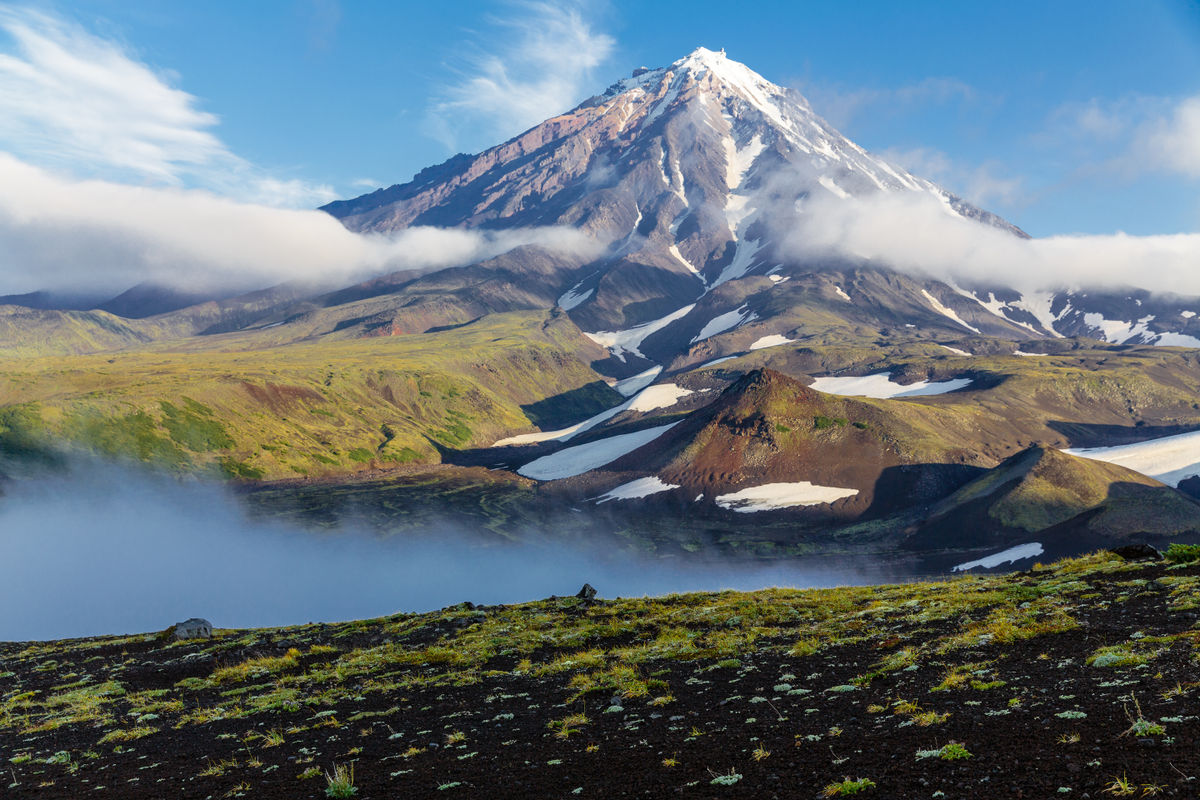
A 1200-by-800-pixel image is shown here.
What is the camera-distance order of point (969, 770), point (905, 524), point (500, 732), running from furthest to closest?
point (905, 524), point (500, 732), point (969, 770)

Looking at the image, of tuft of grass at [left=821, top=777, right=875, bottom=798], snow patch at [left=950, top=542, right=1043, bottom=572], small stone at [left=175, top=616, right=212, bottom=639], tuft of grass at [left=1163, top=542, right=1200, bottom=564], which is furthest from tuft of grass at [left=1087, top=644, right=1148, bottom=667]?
snow patch at [left=950, top=542, right=1043, bottom=572]

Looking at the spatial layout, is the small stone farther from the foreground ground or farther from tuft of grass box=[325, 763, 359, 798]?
tuft of grass box=[325, 763, 359, 798]

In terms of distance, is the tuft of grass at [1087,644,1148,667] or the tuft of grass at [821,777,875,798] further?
the tuft of grass at [1087,644,1148,667]

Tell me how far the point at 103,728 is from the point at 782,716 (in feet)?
88.5

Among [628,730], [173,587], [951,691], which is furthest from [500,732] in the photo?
[173,587]

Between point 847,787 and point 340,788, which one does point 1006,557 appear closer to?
point 847,787

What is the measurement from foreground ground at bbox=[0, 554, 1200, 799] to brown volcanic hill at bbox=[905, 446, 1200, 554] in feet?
413

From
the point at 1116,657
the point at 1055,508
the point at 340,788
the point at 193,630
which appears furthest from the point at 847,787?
the point at 1055,508

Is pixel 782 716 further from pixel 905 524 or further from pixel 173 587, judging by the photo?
pixel 173 587

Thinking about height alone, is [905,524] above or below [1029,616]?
below

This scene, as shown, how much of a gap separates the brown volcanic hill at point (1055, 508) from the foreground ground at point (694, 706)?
125922mm

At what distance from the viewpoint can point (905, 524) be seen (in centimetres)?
18150

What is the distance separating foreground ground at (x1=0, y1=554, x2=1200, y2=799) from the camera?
48.8 feet

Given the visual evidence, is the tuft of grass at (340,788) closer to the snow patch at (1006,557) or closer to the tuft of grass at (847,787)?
the tuft of grass at (847,787)
